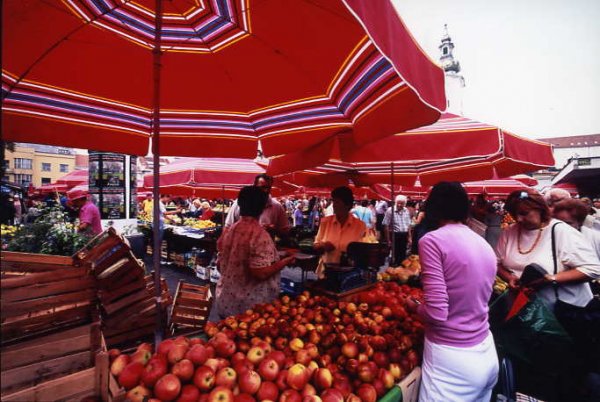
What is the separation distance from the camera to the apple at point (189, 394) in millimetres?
1641

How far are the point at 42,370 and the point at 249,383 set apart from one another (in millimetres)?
964

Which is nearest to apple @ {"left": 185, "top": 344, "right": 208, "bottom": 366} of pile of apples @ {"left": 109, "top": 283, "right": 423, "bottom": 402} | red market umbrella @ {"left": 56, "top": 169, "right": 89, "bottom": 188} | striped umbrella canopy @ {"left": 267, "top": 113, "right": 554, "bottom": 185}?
pile of apples @ {"left": 109, "top": 283, "right": 423, "bottom": 402}

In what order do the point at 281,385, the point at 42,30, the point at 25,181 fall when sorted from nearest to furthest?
the point at 281,385, the point at 42,30, the point at 25,181

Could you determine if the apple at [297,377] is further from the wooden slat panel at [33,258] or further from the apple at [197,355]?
the wooden slat panel at [33,258]

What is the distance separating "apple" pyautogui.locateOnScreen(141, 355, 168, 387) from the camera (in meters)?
1.68

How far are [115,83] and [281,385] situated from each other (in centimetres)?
268

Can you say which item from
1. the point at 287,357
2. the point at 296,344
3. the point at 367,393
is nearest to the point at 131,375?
the point at 287,357

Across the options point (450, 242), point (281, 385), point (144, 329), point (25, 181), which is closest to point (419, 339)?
point (450, 242)

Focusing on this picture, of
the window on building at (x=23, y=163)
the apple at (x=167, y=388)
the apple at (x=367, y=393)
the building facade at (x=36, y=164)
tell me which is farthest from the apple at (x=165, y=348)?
the window on building at (x=23, y=163)

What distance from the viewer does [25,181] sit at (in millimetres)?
52469

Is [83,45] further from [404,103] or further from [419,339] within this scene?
[419,339]

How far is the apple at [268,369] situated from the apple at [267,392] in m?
0.06

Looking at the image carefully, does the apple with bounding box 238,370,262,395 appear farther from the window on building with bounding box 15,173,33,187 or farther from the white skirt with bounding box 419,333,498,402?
the window on building with bounding box 15,173,33,187

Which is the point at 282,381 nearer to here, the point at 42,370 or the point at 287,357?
the point at 287,357
